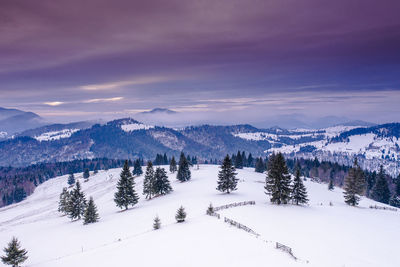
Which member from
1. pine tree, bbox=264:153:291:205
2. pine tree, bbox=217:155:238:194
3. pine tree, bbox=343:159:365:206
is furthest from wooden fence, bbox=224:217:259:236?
pine tree, bbox=343:159:365:206

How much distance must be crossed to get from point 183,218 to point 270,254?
779 inches

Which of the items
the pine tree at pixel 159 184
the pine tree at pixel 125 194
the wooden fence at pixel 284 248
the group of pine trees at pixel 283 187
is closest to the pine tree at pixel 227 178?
the group of pine trees at pixel 283 187

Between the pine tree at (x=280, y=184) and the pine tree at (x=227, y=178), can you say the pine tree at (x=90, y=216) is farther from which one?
the pine tree at (x=280, y=184)

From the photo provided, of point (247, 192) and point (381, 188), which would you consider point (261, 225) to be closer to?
point (247, 192)

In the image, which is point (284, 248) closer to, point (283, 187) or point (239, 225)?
point (239, 225)

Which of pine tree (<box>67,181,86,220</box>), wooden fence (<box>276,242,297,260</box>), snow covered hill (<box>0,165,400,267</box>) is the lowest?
pine tree (<box>67,181,86,220</box>)

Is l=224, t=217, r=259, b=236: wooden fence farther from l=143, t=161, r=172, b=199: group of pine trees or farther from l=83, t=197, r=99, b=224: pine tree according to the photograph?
l=143, t=161, r=172, b=199: group of pine trees

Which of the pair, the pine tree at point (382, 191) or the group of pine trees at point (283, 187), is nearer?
the group of pine trees at point (283, 187)

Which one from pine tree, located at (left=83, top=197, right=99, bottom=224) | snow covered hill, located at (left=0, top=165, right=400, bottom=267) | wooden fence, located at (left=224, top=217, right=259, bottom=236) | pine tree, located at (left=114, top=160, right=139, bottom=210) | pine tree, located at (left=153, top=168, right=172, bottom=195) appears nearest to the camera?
snow covered hill, located at (left=0, top=165, right=400, bottom=267)

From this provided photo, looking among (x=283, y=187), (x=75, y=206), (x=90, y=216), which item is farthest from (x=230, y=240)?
(x=75, y=206)

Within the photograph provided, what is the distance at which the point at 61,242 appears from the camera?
47.2 metres

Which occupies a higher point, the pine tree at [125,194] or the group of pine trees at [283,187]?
the group of pine trees at [283,187]

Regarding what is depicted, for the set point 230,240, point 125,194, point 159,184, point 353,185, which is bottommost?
point 125,194

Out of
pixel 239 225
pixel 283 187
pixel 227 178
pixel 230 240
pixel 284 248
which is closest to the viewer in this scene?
pixel 284 248
